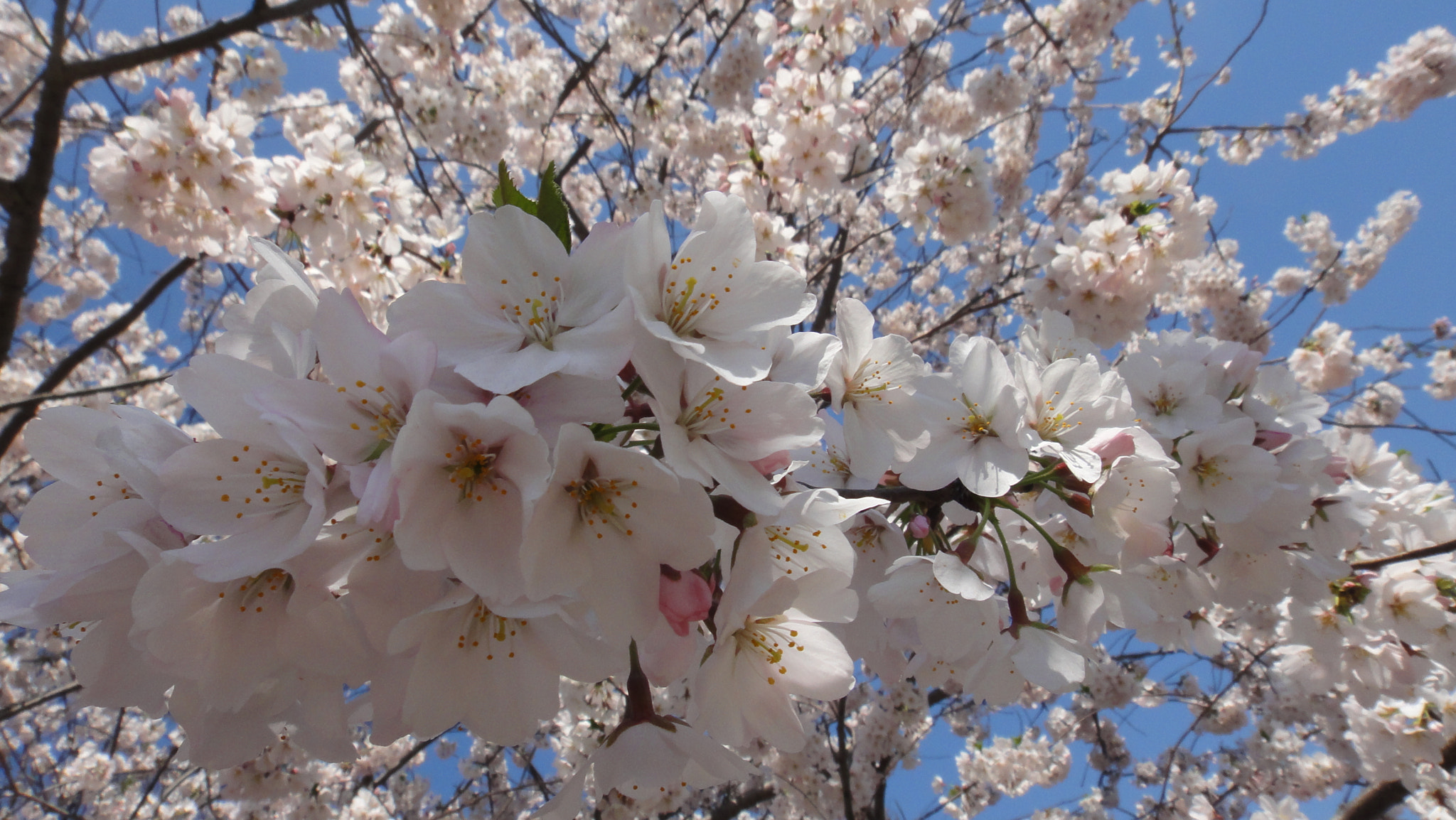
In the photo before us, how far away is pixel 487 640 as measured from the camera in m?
0.87

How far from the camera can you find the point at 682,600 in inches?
32.3

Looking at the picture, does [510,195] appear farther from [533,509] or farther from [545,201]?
[533,509]

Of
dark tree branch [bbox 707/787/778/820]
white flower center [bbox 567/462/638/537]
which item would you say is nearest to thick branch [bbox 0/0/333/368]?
white flower center [bbox 567/462/638/537]

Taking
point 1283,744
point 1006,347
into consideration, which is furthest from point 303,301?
point 1283,744

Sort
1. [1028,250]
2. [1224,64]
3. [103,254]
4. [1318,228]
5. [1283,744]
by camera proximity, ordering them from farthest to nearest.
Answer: [103,254] < [1318,228] < [1028,250] < [1283,744] < [1224,64]

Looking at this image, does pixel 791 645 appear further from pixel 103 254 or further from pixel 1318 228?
pixel 103 254

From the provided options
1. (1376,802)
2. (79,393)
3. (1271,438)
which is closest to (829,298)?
(1271,438)

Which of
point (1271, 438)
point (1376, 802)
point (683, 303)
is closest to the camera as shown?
point (683, 303)

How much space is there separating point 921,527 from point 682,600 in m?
0.56

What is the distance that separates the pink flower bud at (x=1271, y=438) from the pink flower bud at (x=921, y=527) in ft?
3.19

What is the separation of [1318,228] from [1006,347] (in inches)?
219

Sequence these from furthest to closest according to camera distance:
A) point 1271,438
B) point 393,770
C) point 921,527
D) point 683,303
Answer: point 393,770
point 1271,438
point 921,527
point 683,303

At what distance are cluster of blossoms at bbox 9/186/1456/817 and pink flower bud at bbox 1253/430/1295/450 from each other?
61 centimetres

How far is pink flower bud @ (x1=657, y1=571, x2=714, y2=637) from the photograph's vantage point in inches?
32.2
